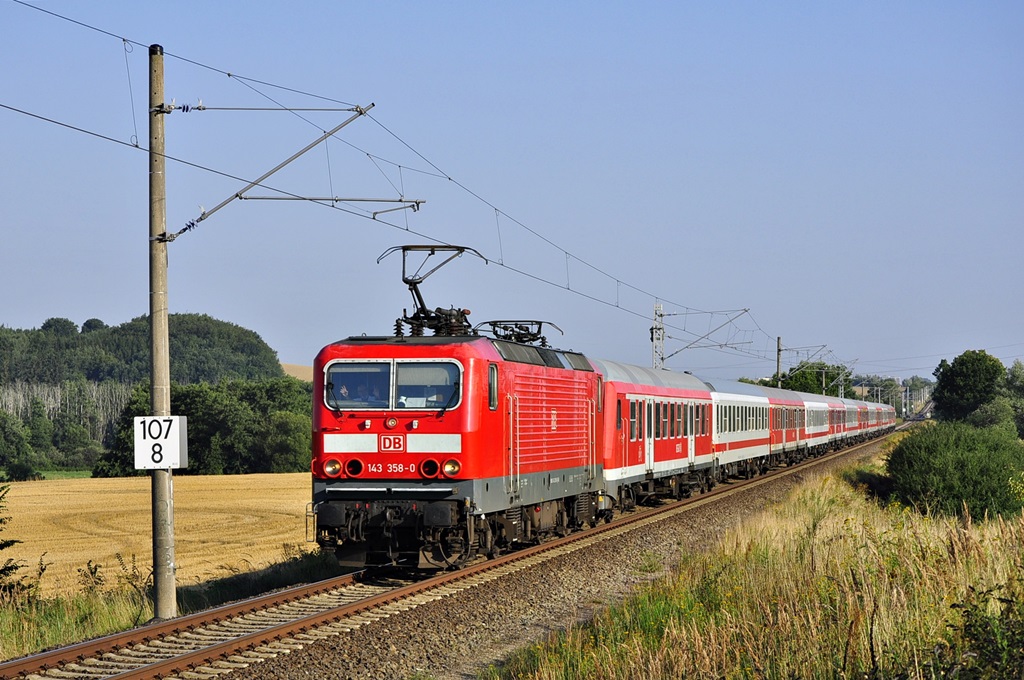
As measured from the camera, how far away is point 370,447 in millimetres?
15578

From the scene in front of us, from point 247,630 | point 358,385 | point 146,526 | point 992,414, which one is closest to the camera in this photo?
point 247,630

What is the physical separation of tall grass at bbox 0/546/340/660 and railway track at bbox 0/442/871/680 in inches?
55.5

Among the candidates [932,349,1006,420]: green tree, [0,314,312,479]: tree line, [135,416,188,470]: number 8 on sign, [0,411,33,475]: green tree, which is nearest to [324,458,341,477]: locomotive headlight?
[135,416,188,470]: number 8 on sign

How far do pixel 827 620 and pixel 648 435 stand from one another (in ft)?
57.9

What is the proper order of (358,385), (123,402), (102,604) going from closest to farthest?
(102,604)
(358,385)
(123,402)

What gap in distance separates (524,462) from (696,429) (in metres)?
16.2

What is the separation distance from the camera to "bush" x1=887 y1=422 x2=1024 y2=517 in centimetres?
2659

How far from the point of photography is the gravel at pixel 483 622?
36.2 ft

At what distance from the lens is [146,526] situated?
39.0 meters

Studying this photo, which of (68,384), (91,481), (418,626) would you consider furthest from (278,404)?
(418,626)

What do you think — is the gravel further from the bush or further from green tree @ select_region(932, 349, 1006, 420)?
green tree @ select_region(932, 349, 1006, 420)

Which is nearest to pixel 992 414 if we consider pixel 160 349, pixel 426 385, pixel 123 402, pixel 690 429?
pixel 690 429

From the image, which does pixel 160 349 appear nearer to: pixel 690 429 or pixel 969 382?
pixel 690 429

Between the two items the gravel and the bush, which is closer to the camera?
the gravel
